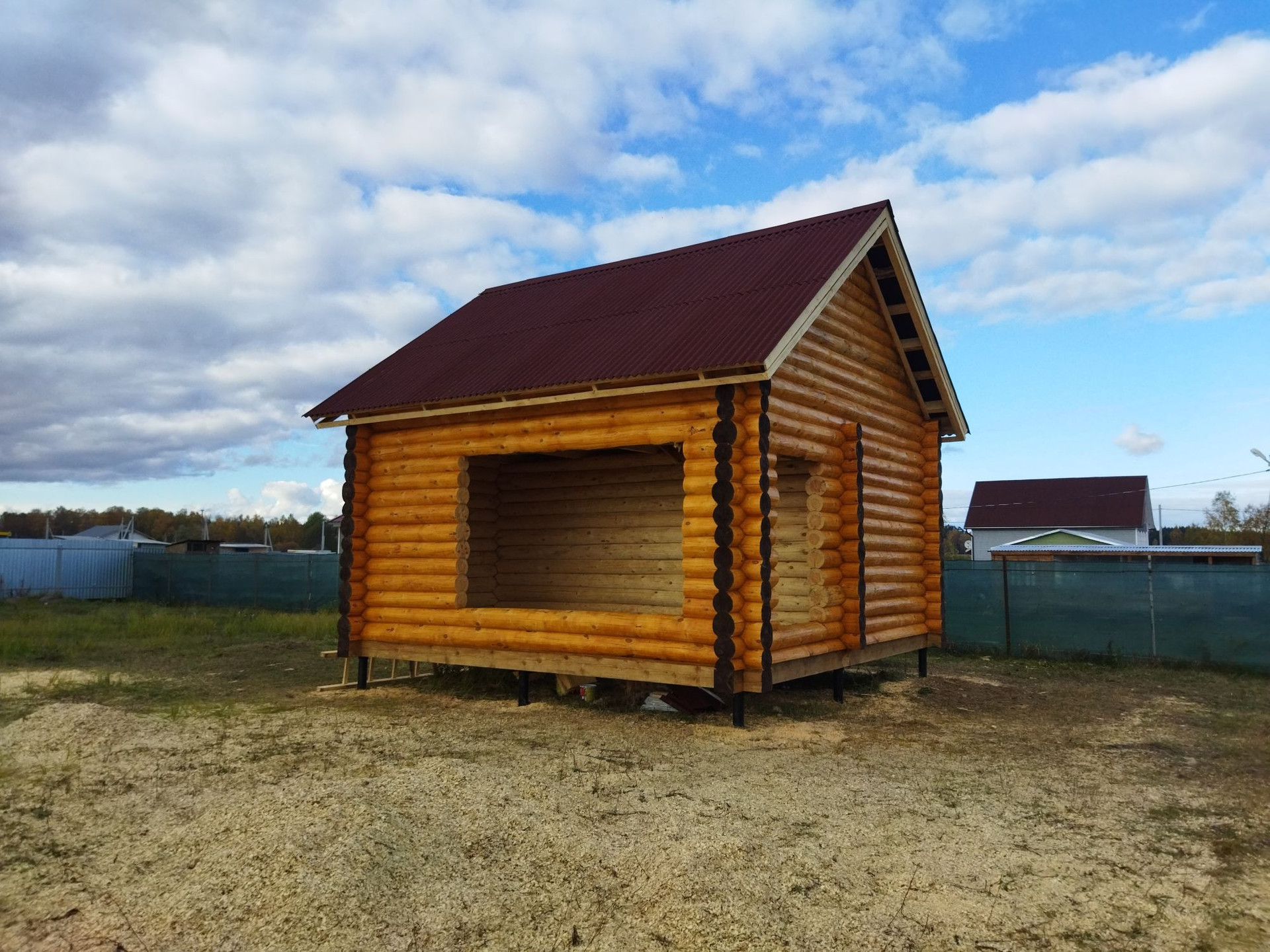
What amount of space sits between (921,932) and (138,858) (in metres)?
4.64

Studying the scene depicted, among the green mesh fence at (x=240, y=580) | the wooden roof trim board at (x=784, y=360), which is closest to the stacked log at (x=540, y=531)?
the wooden roof trim board at (x=784, y=360)

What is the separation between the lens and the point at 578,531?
48.0ft

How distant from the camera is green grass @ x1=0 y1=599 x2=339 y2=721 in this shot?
1191cm

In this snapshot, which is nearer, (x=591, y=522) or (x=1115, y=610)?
(x=591, y=522)

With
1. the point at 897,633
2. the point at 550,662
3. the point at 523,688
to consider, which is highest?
the point at 897,633

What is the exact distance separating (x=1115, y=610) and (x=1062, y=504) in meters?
32.6

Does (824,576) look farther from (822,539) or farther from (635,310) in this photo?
(635,310)

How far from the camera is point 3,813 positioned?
6.56 meters

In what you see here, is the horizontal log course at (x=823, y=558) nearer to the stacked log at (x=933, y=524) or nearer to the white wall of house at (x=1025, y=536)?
the stacked log at (x=933, y=524)

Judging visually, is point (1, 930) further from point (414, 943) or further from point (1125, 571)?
point (1125, 571)

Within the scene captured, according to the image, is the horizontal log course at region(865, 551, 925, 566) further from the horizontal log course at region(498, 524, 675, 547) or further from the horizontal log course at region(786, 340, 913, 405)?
the horizontal log course at region(498, 524, 675, 547)

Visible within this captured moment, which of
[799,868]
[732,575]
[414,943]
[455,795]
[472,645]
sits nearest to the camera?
[414,943]

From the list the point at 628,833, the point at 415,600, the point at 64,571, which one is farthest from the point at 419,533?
the point at 64,571

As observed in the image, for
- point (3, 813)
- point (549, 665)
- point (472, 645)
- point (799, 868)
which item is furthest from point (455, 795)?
point (472, 645)
